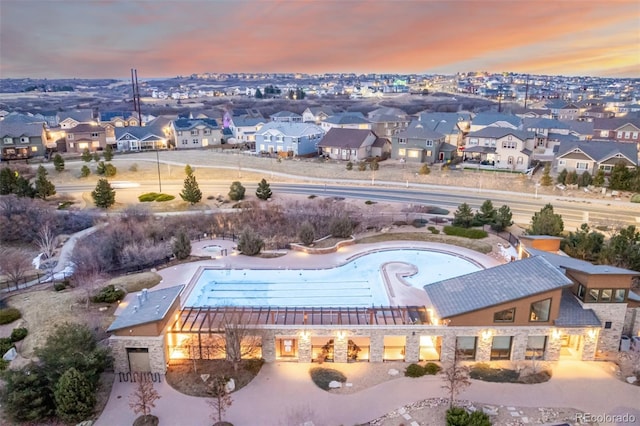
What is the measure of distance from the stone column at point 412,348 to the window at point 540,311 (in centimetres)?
639

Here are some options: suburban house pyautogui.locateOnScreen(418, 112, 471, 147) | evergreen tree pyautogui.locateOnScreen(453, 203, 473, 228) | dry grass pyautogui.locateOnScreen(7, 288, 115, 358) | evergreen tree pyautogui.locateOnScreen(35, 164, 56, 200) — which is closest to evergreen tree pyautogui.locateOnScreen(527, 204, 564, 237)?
evergreen tree pyautogui.locateOnScreen(453, 203, 473, 228)

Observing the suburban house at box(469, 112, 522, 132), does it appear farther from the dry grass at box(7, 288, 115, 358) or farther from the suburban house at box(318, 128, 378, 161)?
the dry grass at box(7, 288, 115, 358)

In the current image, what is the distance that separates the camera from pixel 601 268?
88.9 ft

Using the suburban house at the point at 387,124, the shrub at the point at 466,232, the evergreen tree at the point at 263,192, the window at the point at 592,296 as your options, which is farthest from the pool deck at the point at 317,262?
the suburban house at the point at 387,124

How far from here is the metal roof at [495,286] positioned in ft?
81.9

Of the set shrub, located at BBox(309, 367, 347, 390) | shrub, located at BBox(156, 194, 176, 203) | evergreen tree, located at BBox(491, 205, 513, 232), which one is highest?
evergreen tree, located at BBox(491, 205, 513, 232)

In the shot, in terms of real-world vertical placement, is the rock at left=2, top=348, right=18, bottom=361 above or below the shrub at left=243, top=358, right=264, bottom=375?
above

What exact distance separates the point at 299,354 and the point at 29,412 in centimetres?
1285

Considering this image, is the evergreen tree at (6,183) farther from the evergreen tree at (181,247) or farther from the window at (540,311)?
the window at (540,311)

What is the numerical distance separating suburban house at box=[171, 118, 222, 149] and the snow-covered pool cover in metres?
66.2

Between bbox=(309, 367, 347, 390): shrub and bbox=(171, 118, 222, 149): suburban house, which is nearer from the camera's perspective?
bbox=(309, 367, 347, 390): shrub

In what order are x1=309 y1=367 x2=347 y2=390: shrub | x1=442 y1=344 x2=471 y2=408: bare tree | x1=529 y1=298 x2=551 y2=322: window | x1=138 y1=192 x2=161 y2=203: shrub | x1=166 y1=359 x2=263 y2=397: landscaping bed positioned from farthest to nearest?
x1=138 y1=192 x2=161 y2=203: shrub < x1=529 y1=298 x2=551 y2=322: window < x1=309 y1=367 x2=347 y2=390: shrub < x1=166 y1=359 x2=263 y2=397: landscaping bed < x1=442 y1=344 x2=471 y2=408: bare tree

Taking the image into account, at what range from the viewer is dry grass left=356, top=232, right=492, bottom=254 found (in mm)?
42688

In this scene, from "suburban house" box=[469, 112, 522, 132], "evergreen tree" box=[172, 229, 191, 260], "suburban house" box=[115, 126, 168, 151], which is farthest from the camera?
"suburban house" box=[115, 126, 168, 151]
